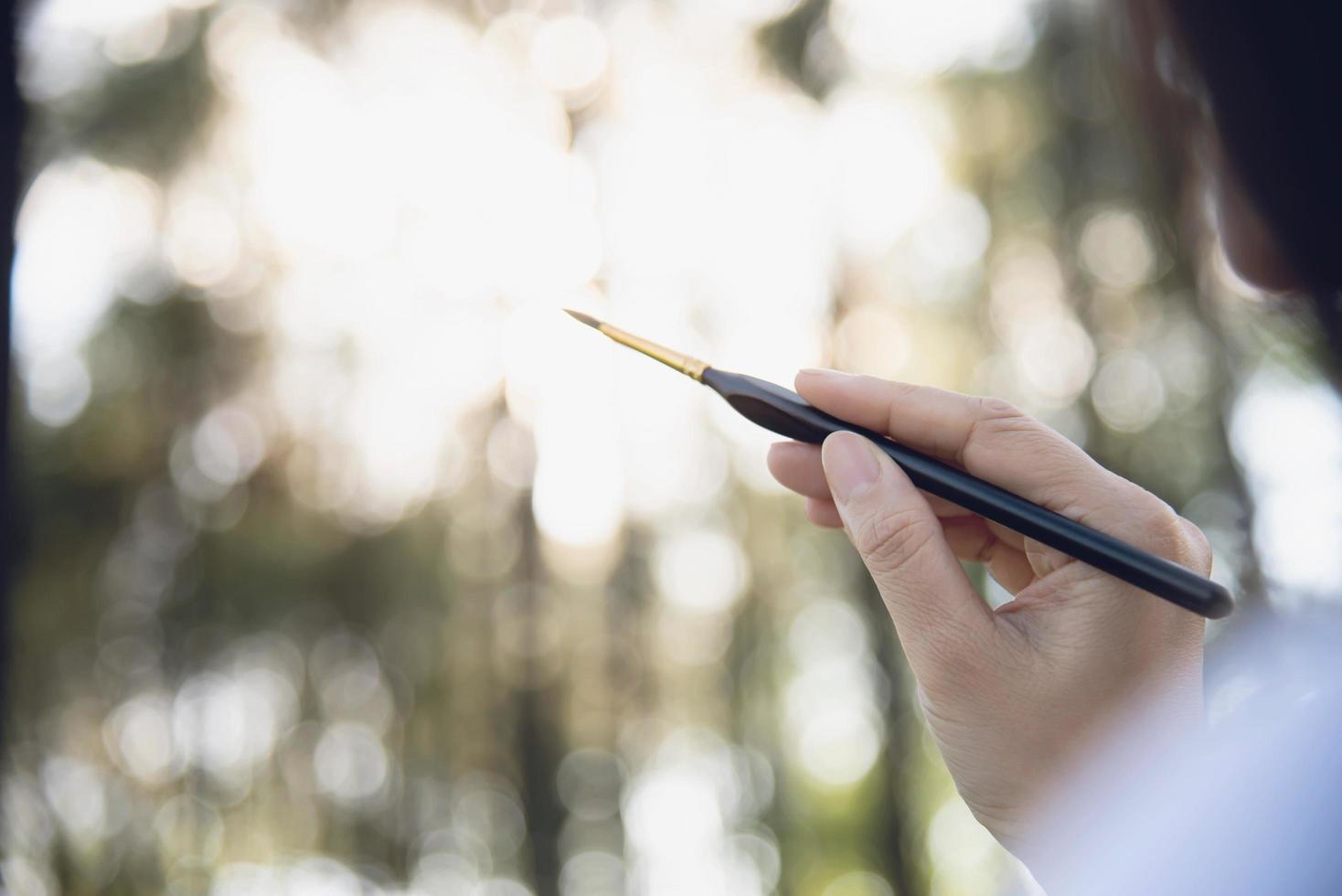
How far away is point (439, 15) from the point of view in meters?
8.81

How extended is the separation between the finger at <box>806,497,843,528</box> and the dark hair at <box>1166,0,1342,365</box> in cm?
85

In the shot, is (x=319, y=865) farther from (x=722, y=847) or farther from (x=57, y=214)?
(x=57, y=214)

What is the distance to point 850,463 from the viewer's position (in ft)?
3.26

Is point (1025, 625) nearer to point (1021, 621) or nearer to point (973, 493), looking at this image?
point (1021, 621)

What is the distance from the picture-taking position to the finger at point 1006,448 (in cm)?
90

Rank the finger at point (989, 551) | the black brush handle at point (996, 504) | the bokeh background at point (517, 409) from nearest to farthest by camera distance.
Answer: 1. the black brush handle at point (996, 504)
2. the finger at point (989, 551)
3. the bokeh background at point (517, 409)

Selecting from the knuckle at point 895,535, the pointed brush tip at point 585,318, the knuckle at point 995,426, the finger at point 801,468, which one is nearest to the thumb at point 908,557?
the knuckle at point 895,535

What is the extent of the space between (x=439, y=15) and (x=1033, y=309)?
712cm

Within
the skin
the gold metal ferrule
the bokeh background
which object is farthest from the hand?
the bokeh background

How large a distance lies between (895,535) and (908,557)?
0.03 meters

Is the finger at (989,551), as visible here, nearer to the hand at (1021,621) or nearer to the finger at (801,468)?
the finger at (801,468)

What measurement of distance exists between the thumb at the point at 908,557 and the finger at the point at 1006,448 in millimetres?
98

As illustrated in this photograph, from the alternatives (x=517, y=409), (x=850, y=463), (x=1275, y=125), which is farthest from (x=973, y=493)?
(x=517, y=409)

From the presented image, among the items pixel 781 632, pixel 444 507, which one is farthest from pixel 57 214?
pixel 781 632
